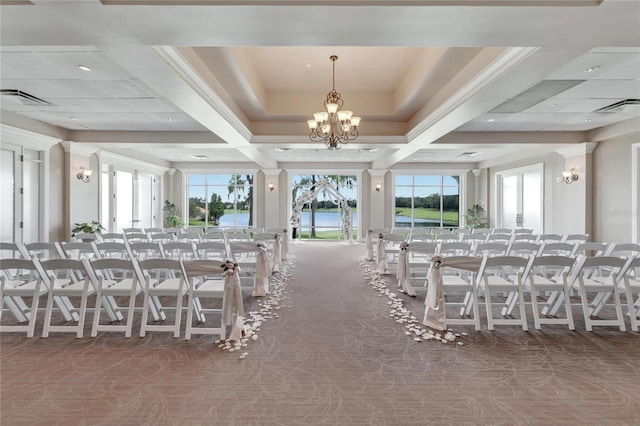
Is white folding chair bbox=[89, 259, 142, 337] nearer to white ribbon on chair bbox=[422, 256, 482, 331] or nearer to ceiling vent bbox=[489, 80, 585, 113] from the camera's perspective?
white ribbon on chair bbox=[422, 256, 482, 331]

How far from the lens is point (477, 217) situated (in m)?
12.7

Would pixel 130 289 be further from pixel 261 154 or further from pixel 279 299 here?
pixel 261 154

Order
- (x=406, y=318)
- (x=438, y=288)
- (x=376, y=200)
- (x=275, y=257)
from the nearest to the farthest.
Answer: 1. (x=438, y=288)
2. (x=406, y=318)
3. (x=275, y=257)
4. (x=376, y=200)

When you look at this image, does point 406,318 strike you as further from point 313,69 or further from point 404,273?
point 313,69

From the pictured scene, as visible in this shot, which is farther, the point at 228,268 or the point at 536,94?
the point at 536,94

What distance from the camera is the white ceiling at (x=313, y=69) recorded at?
8.71 ft

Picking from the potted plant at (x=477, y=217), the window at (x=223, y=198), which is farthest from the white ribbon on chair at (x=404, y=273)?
the window at (x=223, y=198)

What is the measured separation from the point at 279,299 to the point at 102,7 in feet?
13.1

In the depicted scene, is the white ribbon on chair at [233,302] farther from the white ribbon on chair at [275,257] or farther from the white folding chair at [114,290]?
the white ribbon on chair at [275,257]

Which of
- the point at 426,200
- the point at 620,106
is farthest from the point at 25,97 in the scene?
the point at 426,200

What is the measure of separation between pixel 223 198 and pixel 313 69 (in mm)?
9479

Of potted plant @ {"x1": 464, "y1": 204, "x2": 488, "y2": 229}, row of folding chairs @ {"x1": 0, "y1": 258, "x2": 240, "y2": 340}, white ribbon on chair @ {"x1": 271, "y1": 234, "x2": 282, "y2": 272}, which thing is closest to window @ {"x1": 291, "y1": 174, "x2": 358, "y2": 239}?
potted plant @ {"x1": 464, "y1": 204, "x2": 488, "y2": 229}

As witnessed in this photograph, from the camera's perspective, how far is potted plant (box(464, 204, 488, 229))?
12609 millimetres

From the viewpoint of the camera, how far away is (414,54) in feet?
17.0
